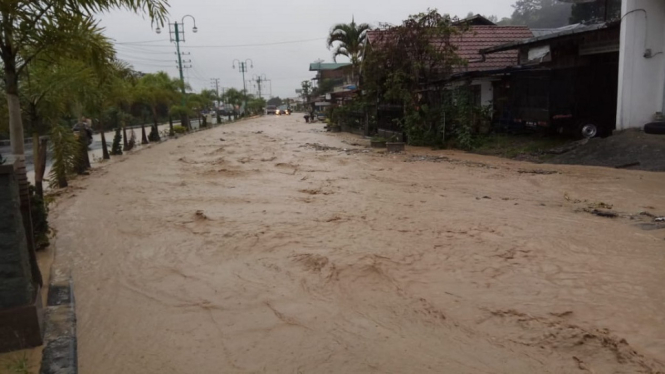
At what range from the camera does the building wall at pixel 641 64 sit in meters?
13.2

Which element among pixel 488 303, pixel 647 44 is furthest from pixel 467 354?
pixel 647 44

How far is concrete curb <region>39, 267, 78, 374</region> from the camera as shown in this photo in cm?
365

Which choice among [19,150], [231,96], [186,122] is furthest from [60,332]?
[231,96]

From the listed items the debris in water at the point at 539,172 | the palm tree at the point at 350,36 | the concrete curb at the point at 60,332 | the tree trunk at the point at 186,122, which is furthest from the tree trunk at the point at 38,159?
the tree trunk at the point at 186,122

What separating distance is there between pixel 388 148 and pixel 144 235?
38.4 feet

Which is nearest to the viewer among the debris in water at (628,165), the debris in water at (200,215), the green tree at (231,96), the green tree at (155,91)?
the debris in water at (200,215)

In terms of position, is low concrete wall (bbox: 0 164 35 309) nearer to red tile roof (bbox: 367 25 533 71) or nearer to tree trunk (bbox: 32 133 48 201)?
tree trunk (bbox: 32 133 48 201)

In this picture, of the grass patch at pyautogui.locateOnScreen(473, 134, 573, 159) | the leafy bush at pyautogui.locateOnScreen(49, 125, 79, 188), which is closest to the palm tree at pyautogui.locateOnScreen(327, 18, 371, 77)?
the grass patch at pyautogui.locateOnScreen(473, 134, 573, 159)

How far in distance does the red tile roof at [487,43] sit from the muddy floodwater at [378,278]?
1197 cm

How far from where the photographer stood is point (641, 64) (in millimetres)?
13477

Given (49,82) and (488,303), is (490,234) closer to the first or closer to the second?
(488,303)

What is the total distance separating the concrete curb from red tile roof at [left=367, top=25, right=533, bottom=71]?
17770mm

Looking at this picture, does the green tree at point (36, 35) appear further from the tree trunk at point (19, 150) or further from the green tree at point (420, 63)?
the green tree at point (420, 63)

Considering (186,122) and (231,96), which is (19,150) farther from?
(231,96)
